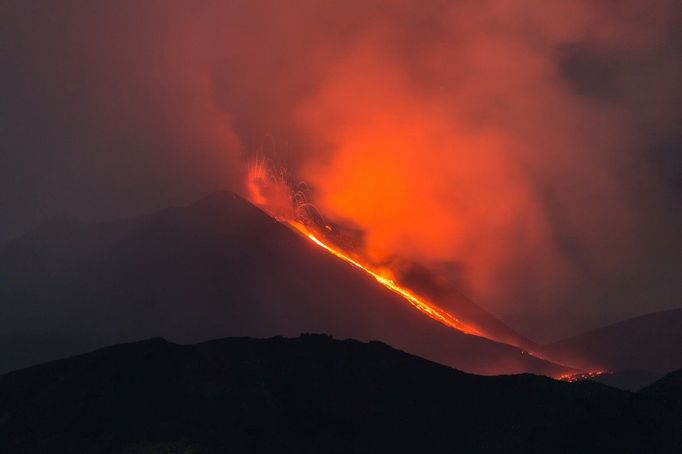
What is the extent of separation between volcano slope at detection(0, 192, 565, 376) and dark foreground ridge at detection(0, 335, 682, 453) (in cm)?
5993

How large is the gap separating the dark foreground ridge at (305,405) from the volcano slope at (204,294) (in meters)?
59.9

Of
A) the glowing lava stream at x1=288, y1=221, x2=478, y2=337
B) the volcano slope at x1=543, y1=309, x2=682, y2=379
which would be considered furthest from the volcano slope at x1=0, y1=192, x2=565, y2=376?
the volcano slope at x1=543, y1=309, x2=682, y2=379

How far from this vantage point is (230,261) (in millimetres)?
138750

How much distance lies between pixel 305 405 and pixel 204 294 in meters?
86.7

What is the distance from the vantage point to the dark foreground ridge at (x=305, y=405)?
40062 millimetres

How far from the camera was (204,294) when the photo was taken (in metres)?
129

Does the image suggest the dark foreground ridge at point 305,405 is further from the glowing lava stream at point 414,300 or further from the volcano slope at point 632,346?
the volcano slope at point 632,346

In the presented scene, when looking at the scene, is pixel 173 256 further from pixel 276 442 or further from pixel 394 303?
pixel 276 442

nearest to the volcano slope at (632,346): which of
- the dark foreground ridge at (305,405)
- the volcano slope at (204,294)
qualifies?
the volcano slope at (204,294)

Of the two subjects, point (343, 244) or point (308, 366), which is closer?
point (308, 366)

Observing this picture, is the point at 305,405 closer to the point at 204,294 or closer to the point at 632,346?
the point at 204,294

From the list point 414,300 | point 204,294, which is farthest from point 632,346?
point 204,294

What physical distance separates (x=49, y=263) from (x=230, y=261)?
4457 cm

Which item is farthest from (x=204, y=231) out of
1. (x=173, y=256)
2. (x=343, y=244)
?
(x=343, y=244)
